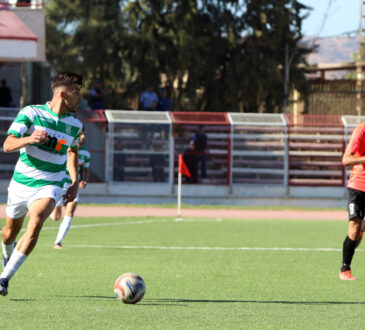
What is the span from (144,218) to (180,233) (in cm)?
489

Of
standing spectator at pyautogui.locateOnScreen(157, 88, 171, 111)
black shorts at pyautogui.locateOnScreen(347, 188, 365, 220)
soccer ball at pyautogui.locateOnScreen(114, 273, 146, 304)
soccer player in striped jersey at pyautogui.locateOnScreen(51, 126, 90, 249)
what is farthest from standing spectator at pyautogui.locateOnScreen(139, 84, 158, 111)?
soccer ball at pyautogui.locateOnScreen(114, 273, 146, 304)

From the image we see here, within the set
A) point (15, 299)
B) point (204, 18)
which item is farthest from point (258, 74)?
point (15, 299)

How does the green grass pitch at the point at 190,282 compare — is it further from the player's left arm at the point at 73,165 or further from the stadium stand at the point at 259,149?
the stadium stand at the point at 259,149

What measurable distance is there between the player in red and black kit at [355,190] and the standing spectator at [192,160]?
18907mm

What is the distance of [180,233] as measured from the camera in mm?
19438

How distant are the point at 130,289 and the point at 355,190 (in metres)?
3.58

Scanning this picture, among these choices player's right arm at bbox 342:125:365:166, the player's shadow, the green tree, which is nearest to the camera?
the player's shadow

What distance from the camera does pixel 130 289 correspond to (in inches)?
355

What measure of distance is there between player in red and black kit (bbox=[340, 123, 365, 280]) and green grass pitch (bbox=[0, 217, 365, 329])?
395mm

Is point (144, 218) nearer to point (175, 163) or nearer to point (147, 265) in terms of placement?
point (175, 163)

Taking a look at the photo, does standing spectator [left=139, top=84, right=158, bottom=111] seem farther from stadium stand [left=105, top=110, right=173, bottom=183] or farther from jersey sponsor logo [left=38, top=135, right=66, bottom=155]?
jersey sponsor logo [left=38, top=135, right=66, bottom=155]

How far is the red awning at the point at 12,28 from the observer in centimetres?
2875

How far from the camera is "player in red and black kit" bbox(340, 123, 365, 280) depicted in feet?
36.8

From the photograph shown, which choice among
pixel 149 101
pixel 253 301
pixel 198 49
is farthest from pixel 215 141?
pixel 253 301
